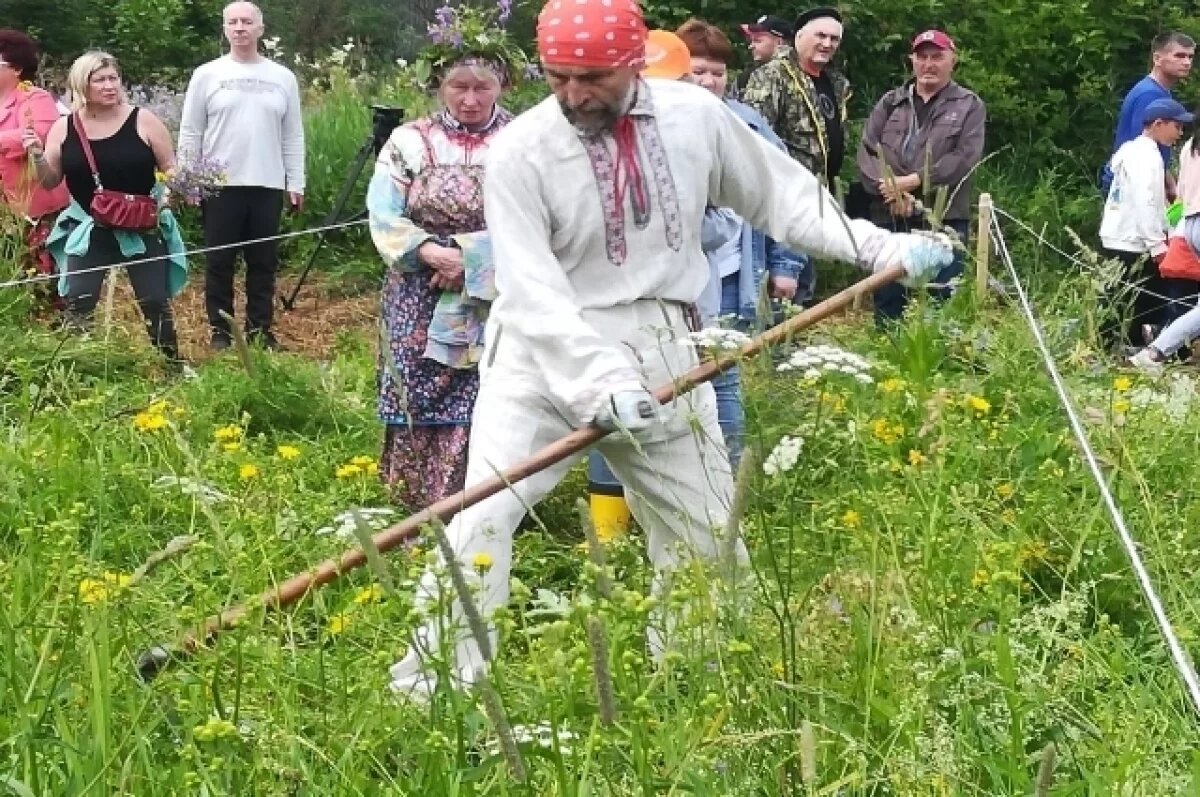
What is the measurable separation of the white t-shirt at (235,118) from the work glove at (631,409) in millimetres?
4640

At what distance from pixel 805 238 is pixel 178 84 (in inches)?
364

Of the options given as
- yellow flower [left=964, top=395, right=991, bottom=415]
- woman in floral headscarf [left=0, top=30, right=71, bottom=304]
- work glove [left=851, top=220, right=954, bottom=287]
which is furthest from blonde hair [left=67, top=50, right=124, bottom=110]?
work glove [left=851, top=220, right=954, bottom=287]

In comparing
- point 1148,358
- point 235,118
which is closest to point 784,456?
point 1148,358

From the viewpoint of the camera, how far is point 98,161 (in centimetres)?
638

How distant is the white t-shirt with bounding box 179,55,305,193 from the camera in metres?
7.26

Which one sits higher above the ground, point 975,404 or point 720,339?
point 720,339

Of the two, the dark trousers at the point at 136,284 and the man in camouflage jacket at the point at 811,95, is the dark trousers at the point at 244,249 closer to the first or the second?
the dark trousers at the point at 136,284

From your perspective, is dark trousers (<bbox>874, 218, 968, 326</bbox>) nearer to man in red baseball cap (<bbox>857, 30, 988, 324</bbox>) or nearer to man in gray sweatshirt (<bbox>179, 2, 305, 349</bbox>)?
man in red baseball cap (<bbox>857, 30, 988, 324</bbox>)

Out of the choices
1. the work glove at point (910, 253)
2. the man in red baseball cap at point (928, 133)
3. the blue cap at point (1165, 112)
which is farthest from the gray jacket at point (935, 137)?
the work glove at point (910, 253)

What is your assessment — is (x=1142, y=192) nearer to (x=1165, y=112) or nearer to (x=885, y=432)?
(x=1165, y=112)

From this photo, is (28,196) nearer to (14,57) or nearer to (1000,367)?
(14,57)

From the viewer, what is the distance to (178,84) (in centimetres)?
1183

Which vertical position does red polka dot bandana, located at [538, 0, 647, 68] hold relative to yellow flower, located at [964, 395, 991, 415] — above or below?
above

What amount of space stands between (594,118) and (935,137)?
14.5ft
